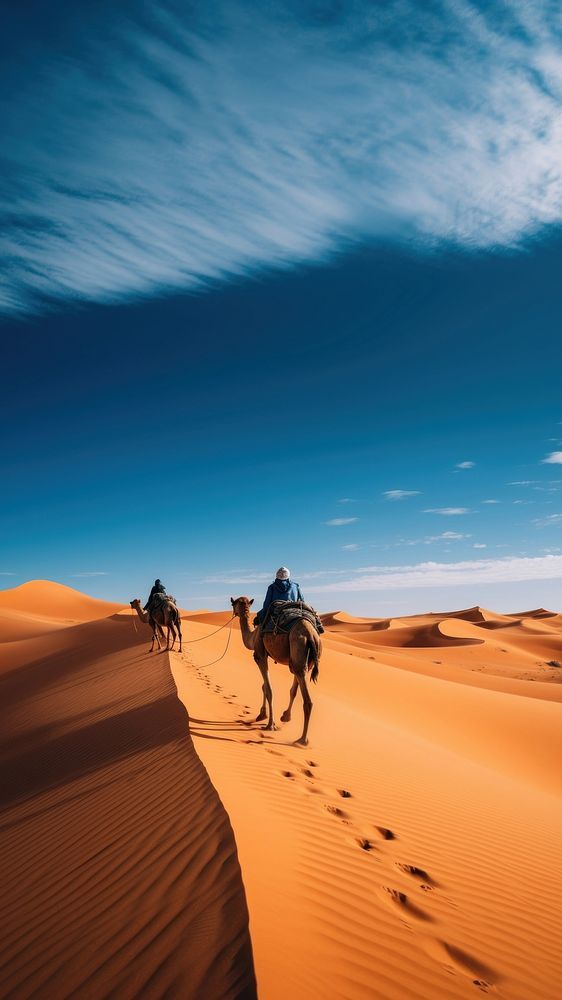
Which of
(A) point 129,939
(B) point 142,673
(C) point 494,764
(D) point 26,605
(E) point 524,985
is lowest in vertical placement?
(C) point 494,764

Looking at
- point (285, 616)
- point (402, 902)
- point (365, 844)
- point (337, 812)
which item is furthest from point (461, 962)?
point (285, 616)

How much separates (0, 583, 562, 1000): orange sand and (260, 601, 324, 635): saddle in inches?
72.4

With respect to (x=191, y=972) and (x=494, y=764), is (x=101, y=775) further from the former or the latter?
(x=494, y=764)

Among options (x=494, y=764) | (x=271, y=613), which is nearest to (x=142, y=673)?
(x=271, y=613)

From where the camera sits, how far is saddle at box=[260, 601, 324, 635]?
31.6ft

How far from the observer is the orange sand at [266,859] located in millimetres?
3455

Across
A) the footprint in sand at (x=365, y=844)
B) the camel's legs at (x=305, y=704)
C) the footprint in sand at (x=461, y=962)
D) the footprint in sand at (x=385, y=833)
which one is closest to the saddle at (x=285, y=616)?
the camel's legs at (x=305, y=704)

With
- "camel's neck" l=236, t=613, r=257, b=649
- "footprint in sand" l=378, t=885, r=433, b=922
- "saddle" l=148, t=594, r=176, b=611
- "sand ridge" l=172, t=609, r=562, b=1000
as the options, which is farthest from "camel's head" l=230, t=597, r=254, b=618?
"saddle" l=148, t=594, r=176, b=611

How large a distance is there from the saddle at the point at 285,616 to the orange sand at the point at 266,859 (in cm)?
184

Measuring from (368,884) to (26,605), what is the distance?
294 feet

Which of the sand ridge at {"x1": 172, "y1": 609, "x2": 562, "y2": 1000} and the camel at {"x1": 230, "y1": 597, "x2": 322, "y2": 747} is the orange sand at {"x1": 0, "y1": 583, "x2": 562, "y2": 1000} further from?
the camel at {"x1": 230, "y1": 597, "x2": 322, "y2": 747}

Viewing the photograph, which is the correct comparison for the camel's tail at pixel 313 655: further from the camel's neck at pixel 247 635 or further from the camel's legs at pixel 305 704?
the camel's neck at pixel 247 635

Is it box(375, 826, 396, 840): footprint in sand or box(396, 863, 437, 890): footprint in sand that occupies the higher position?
box(375, 826, 396, 840): footprint in sand

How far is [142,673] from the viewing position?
16969mm
